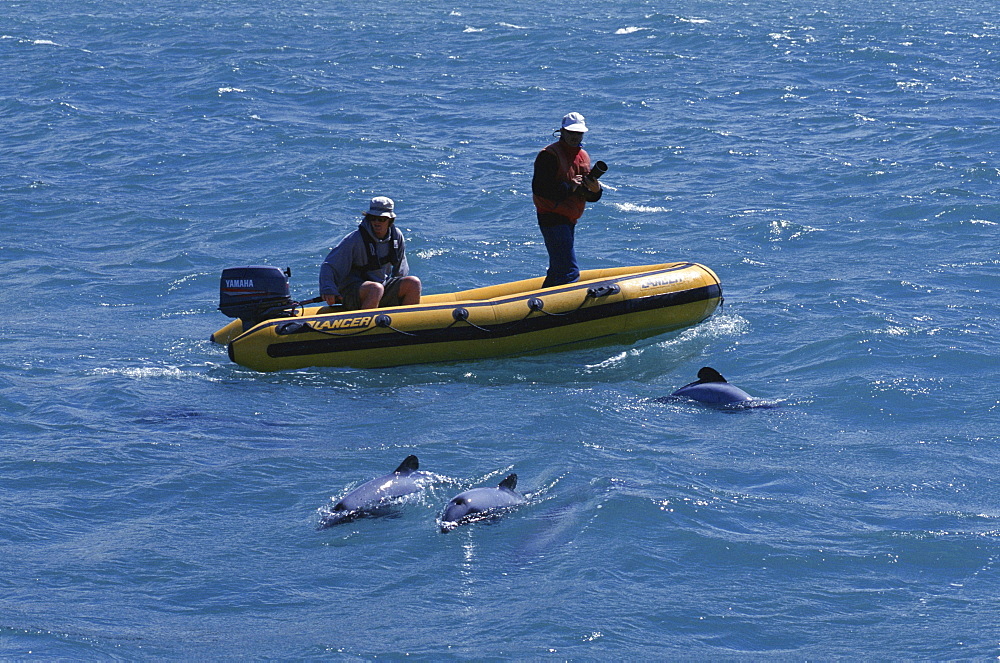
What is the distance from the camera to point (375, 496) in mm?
6949

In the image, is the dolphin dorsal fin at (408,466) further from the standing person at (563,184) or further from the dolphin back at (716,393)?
the standing person at (563,184)

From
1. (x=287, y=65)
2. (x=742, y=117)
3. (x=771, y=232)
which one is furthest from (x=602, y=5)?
(x=771, y=232)

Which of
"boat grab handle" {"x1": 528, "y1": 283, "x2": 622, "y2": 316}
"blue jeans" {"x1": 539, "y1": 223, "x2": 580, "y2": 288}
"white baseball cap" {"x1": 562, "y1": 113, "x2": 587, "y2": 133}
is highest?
"white baseball cap" {"x1": 562, "y1": 113, "x2": 587, "y2": 133}

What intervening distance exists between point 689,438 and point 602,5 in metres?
33.8

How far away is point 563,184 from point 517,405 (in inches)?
79.3

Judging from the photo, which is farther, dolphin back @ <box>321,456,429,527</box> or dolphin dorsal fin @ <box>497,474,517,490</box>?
dolphin dorsal fin @ <box>497,474,517,490</box>

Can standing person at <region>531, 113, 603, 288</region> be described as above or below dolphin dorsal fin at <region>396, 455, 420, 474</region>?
above

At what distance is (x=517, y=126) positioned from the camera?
21656mm

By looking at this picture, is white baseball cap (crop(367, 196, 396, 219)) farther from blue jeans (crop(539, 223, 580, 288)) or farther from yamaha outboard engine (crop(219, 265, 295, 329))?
blue jeans (crop(539, 223, 580, 288))

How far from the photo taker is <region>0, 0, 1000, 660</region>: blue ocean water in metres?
6.11

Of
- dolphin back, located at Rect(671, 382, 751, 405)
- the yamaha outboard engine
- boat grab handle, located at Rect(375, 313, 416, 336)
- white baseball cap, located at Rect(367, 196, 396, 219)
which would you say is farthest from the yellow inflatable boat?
dolphin back, located at Rect(671, 382, 751, 405)

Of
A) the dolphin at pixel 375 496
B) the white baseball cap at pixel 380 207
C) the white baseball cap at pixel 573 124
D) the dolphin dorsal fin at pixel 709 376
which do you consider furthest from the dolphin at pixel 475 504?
the white baseball cap at pixel 573 124

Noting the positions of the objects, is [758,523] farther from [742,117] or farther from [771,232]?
[742,117]

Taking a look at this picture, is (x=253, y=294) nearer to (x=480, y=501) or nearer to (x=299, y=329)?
(x=299, y=329)
